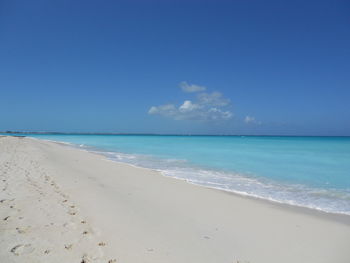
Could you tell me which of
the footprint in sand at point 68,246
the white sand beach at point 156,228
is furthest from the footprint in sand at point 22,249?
the footprint in sand at point 68,246

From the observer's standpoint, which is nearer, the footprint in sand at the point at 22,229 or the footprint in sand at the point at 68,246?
the footprint in sand at the point at 68,246

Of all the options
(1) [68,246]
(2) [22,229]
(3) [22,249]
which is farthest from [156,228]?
(2) [22,229]

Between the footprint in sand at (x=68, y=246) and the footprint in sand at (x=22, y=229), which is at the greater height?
the footprint in sand at (x=22, y=229)

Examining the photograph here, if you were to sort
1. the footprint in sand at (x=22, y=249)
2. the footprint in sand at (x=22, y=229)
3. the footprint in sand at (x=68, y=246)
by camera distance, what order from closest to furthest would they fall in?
the footprint in sand at (x=22, y=249), the footprint in sand at (x=68, y=246), the footprint in sand at (x=22, y=229)

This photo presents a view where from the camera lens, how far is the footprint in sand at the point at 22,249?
120 inches

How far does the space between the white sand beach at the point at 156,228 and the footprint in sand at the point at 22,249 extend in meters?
0.01

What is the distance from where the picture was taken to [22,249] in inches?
123

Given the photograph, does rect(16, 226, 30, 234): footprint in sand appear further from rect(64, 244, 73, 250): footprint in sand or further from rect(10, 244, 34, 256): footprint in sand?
rect(64, 244, 73, 250): footprint in sand

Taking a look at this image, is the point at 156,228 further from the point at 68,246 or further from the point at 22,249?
the point at 22,249

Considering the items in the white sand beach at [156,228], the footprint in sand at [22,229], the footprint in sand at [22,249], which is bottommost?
the white sand beach at [156,228]

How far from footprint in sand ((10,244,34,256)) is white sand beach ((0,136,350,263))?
A: 1 centimetres

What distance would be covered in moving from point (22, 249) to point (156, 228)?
2.28 metres

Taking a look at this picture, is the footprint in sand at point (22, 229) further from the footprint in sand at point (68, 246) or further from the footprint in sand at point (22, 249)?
the footprint in sand at point (68, 246)

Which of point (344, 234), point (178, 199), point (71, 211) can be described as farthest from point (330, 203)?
point (71, 211)
